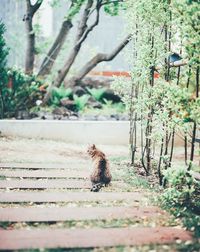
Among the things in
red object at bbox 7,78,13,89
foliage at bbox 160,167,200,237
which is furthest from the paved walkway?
red object at bbox 7,78,13,89

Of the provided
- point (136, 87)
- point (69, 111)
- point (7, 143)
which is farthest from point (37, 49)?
point (136, 87)

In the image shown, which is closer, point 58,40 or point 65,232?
point 65,232

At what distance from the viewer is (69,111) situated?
13516 millimetres

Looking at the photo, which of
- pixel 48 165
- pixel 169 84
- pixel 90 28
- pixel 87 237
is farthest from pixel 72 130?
pixel 87 237

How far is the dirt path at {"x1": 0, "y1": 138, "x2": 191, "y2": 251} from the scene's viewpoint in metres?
4.27

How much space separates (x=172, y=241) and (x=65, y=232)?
1192 millimetres

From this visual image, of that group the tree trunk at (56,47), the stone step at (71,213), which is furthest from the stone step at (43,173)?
the tree trunk at (56,47)

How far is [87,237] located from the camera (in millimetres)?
4379

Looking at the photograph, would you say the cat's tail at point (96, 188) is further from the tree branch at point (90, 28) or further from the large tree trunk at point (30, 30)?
the large tree trunk at point (30, 30)

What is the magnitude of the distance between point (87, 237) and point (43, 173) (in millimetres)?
3123

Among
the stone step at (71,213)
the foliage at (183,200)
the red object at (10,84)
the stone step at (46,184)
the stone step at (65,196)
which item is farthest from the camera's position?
the red object at (10,84)

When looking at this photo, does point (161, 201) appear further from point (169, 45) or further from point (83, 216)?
point (169, 45)

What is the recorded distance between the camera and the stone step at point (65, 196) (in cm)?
567

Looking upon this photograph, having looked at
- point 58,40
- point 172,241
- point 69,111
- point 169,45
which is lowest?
point 172,241
